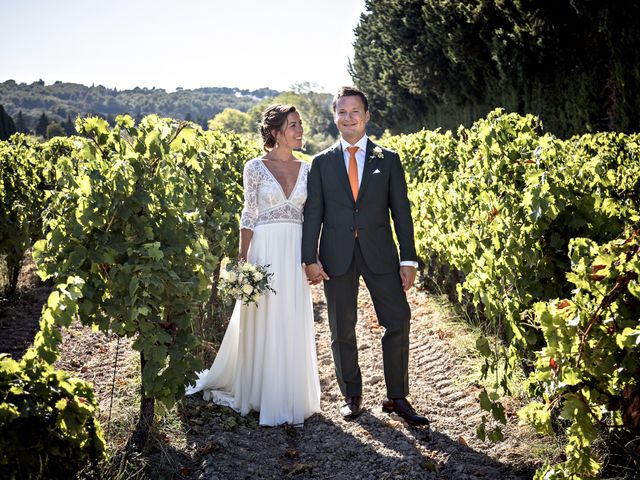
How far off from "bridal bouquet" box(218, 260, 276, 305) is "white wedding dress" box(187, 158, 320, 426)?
0.73 ft

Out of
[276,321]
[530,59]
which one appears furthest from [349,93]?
[530,59]

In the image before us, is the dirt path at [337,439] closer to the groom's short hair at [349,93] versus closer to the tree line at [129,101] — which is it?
the groom's short hair at [349,93]

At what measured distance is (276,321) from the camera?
171 inches

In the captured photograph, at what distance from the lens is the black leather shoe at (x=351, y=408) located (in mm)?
4270

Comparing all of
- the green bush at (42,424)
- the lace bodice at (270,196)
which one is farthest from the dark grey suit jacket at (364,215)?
the green bush at (42,424)

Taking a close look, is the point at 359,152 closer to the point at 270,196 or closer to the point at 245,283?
the point at 270,196

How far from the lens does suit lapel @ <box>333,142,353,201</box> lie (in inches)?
162

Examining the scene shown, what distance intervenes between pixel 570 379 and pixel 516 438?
155cm

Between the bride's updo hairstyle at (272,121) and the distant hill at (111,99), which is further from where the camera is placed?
the distant hill at (111,99)

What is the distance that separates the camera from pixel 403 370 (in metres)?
4.14

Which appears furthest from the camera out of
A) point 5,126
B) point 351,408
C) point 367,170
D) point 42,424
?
point 5,126

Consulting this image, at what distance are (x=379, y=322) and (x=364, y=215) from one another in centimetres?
73

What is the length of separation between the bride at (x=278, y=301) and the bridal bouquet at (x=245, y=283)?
226mm

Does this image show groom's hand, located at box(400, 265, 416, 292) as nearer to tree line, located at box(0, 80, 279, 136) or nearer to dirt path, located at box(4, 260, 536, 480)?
dirt path, located at box(4, 260, 536, 480)
